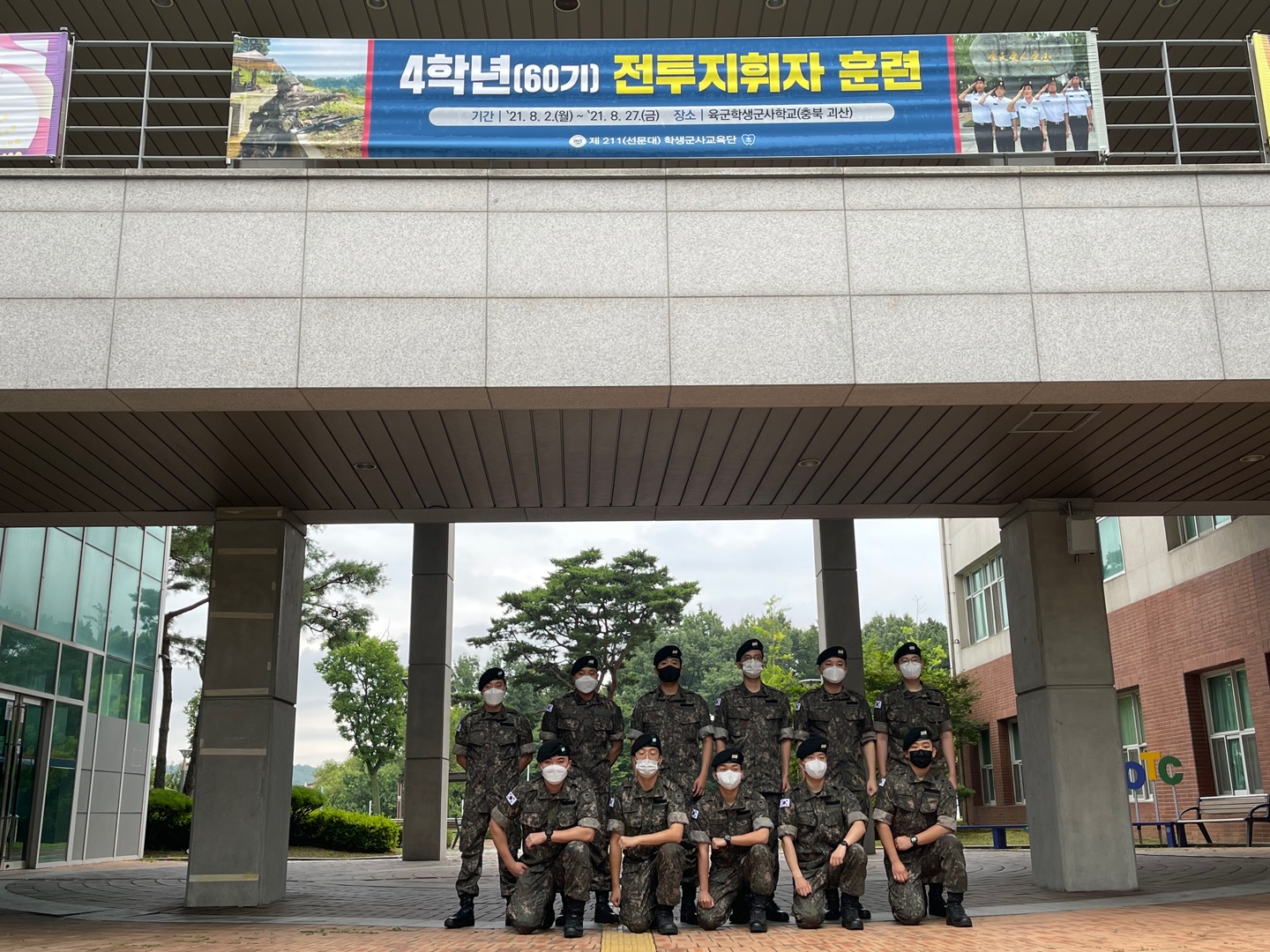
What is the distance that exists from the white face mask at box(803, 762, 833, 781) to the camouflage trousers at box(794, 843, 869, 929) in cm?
52

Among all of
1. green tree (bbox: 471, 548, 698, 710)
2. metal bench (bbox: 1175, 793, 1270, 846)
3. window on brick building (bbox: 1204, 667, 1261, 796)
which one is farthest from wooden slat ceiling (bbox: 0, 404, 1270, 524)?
green tree (bbox: 471, 548, 698, 710)

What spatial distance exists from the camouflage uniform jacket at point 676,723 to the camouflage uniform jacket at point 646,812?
976 mm

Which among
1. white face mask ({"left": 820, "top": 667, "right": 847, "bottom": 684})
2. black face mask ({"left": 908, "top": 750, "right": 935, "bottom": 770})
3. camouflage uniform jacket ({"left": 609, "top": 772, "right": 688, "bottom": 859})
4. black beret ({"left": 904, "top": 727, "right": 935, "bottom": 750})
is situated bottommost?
camouflage uniform jacket ({"left": 609, "top": 772, "right": 688, "bottom": 859})

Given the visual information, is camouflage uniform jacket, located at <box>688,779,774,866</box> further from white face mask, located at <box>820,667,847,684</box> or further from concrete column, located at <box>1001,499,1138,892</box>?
concrete column, located at <box>1001,499,1138,892</box>

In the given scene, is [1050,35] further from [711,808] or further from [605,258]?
[711,808]

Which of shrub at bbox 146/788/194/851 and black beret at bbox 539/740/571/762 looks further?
shrub at bbox 146/788/194/851

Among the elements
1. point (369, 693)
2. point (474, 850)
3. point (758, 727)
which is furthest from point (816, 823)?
point (369, 693)

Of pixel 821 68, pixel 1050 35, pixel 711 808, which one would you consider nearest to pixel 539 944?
pixel 711 808

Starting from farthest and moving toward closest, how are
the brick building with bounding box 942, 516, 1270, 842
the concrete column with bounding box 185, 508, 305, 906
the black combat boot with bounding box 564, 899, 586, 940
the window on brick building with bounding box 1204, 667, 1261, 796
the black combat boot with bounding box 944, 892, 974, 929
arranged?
1. the window on brick building with bounding box 1204, 667, 1261, 796
2. the brick building with bounding box 942, 516, 1270, 842
3. the concrete column with bounding box 185, 508, 305, 906
4. the black combat boot with bounding box 944, 892, 974, 929
5. the black combat boot with bounding box 564, 899, 586, 940

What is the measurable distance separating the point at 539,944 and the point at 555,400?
11.2 feet

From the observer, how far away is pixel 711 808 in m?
7.99

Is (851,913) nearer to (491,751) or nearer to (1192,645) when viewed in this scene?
(491,751)

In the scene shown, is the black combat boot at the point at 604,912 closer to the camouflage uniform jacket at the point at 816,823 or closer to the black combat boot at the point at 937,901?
the camouflage uniform jacket at the point at 816,823

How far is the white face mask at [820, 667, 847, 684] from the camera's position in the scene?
899cm
